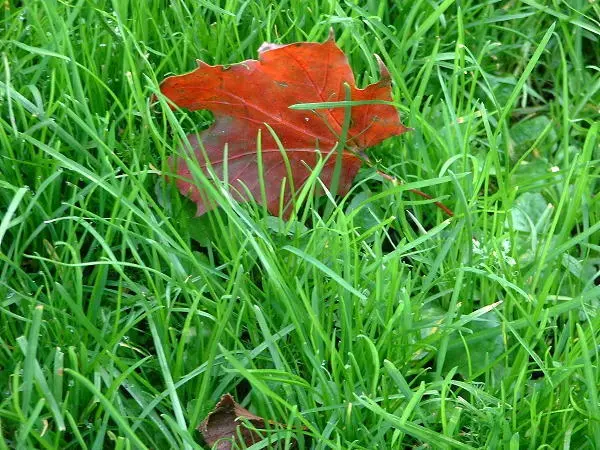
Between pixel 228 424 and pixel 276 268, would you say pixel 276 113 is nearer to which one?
pixel 276 268

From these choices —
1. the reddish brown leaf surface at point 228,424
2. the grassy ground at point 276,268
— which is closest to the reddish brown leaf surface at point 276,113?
the grassy ground at point 276,268

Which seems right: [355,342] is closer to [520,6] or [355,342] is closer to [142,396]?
[142,396]

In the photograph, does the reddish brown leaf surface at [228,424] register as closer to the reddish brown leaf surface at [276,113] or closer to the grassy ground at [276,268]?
the grassy ground at [276,268]

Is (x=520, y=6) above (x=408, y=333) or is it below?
above

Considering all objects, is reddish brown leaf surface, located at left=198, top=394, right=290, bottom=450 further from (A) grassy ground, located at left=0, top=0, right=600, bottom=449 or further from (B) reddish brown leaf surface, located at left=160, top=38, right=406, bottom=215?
(B) reddish brown leaf surface, located at left=160, top=38, right=406, bottom=215

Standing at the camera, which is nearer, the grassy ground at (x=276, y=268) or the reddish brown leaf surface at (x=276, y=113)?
the grassy ground at (x=276, y=268)

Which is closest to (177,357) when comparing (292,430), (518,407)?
(292,430)
